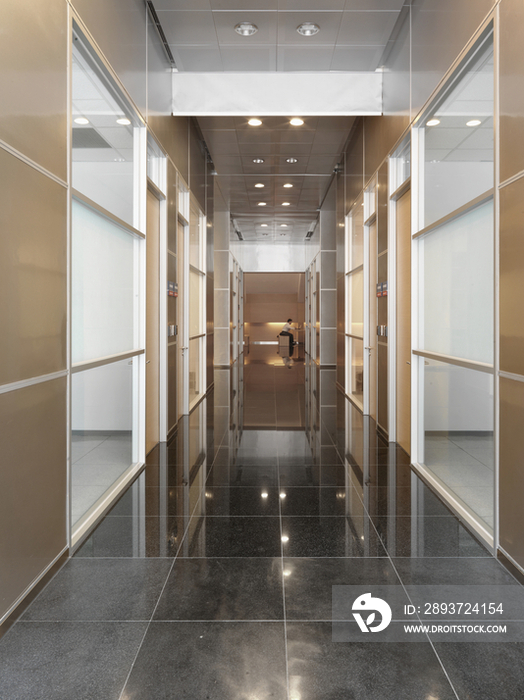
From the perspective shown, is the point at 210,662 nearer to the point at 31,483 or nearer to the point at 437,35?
the point at 31,483

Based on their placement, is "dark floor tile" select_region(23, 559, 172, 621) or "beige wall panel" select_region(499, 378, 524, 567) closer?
"dark floor tile" select_region(23, 559, 172, 621)

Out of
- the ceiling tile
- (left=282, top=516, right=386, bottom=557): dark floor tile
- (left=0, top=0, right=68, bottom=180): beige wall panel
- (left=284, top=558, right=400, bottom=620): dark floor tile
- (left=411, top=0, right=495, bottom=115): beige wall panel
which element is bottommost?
(left=284, top=558, right=400, bottom=620): dark floor tile

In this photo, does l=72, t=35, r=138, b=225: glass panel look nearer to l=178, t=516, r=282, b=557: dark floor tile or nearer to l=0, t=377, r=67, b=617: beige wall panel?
l=0, t=377, r=67, b=617: beige wall panel

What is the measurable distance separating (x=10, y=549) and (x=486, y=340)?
10.4 ft

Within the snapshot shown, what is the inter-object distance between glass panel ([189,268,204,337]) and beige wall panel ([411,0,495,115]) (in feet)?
15.6

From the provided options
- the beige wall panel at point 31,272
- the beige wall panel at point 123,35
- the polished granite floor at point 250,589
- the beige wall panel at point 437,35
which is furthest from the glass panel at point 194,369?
the beige wall panel at point 31,272

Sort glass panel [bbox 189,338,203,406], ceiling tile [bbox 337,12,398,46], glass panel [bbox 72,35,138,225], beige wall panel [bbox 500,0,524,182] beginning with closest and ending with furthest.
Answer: beige wall panel [bbox 500,0,524,182]
glass panel [bbox 72,35,138,225]
ceiling tile [bbox 337,12,398,46]
glass panel [bbox 189,338,203,406]

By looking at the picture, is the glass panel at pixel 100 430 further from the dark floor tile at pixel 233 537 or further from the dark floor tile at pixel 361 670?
the dark floor tile at pixel 361 670

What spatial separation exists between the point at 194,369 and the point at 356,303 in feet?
10.2

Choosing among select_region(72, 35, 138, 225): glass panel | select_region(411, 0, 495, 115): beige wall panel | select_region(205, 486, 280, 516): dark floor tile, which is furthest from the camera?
select_region(205, 486, 280, 516): dark floor tile

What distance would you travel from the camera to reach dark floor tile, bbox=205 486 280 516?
169 inches

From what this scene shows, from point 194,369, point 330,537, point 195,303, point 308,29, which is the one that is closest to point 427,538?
point 330,537

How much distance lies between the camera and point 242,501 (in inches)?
178

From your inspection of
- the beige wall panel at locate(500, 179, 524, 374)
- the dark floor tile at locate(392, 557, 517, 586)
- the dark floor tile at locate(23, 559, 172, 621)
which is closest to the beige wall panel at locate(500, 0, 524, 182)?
the beige wall panel at locate(500, 179, 524, 374)
